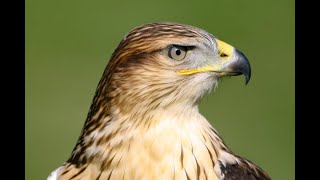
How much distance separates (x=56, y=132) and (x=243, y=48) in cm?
296

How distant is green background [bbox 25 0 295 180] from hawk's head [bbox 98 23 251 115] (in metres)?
3.83

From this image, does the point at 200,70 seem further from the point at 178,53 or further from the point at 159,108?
the point at 159,108

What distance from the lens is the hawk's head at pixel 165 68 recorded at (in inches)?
287

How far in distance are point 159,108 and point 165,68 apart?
251mm

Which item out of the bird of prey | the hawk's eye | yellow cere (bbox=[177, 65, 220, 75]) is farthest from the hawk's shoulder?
the hawk's eye

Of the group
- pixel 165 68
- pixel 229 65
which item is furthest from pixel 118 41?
pixel 229 65

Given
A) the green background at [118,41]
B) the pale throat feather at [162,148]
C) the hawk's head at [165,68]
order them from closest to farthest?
the pale throat feather at [162,148] → the hawk's head at [165,68] → the green background at [118,41]

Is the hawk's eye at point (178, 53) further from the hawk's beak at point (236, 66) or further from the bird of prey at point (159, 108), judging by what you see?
the hawk's beak at point (236, 66)

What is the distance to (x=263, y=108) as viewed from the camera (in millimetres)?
13539

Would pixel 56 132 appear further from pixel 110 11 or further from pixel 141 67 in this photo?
pixel 141 67

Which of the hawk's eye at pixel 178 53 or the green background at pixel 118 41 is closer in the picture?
the hawk's eye at pixel 178 53

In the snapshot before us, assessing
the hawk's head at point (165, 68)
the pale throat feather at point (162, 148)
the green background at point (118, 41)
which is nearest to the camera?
the pale throat feather at point (162, 148)

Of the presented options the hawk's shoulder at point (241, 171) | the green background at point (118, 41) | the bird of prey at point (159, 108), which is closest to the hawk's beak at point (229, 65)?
the bird of prey at point (159, 108)
